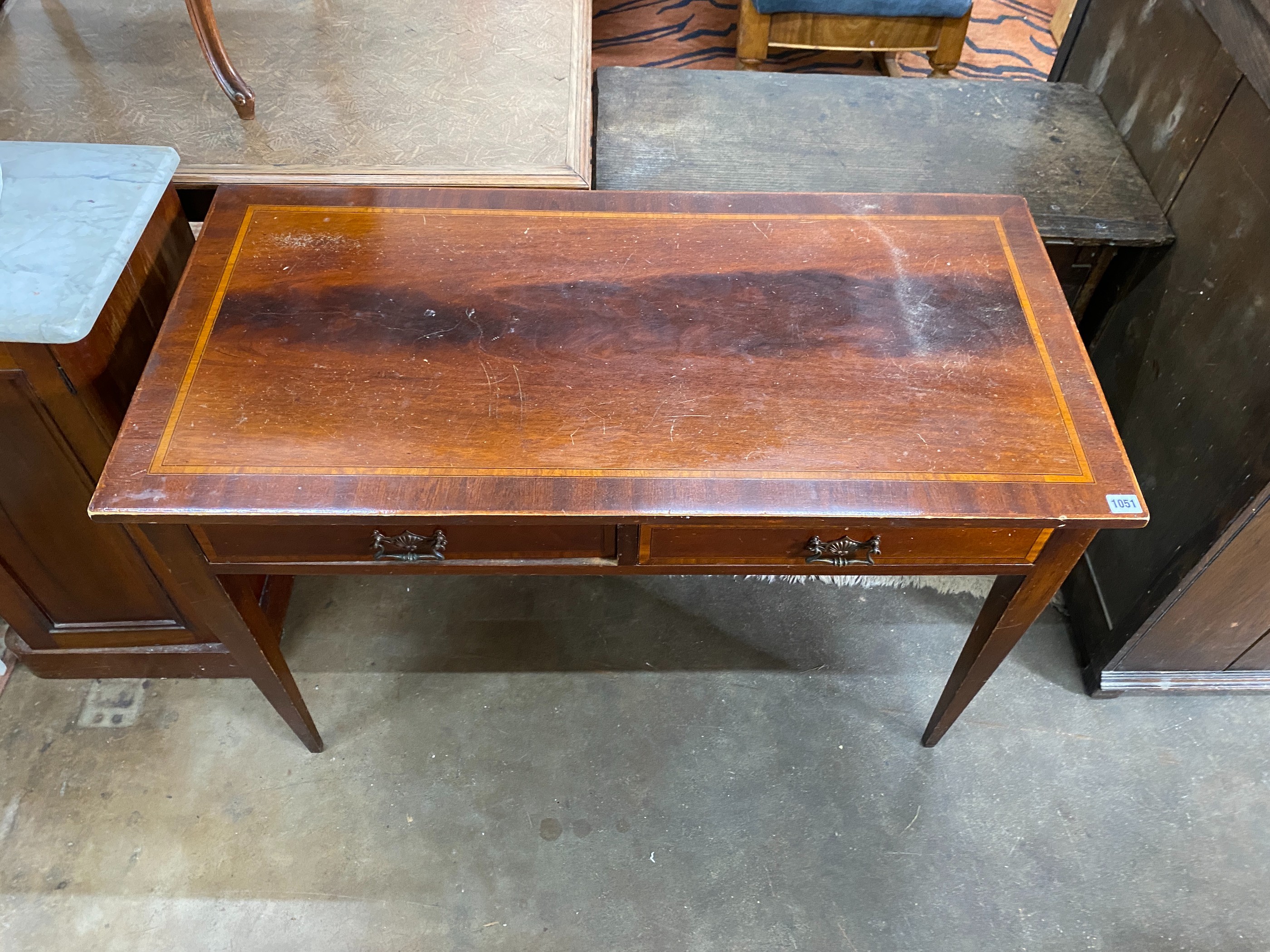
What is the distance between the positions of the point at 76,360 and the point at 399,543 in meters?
0.49

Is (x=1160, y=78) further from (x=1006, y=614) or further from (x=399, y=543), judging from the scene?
(x=399, y=543)

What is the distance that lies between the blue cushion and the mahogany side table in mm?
1507

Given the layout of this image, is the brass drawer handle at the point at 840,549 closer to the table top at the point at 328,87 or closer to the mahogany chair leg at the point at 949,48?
the table top at the point at 328,87

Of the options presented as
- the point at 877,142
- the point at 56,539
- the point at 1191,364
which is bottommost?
the point at 56,539

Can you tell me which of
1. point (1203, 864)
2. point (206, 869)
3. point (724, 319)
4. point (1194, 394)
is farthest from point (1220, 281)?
point (206, 869)

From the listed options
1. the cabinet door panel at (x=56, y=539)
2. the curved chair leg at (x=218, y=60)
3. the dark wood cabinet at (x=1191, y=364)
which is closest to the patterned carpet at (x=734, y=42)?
the dark wood cabinet at (x=1191, y=364)

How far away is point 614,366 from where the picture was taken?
1136 mm

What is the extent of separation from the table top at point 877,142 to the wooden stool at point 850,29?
873mm

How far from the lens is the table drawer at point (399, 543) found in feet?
3.48

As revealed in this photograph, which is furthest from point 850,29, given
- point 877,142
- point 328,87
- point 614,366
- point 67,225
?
point 67,225

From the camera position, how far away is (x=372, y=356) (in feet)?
3.71

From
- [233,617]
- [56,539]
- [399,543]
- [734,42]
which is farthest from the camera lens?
[734,42]

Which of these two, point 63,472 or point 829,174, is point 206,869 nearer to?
point 63,472

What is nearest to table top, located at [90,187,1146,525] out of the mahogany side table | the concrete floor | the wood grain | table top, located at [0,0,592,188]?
the mahogany side table
